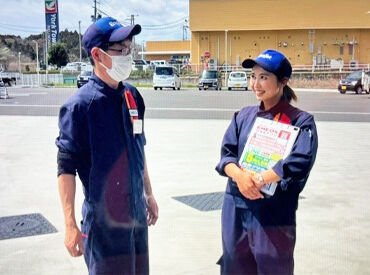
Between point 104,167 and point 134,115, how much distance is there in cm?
35

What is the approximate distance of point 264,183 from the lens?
2852 millimetres

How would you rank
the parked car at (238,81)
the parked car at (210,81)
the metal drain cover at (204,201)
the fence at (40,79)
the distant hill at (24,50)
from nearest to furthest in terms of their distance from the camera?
the metal drain cover at (204,201)
the parked car at (238,81)
the parked car at (210,81)
the fence at (40,79)
the distant hill at (24,50)

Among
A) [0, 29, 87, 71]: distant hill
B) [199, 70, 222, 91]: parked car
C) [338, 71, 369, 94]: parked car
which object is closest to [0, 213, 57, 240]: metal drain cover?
[338, 71, 369, 94]: parked car

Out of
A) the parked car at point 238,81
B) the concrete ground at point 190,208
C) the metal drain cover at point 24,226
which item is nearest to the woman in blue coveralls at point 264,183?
the concrete ground at point 190,208

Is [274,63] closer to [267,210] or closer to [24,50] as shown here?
[267,210]

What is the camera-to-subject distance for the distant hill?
79.4 meters

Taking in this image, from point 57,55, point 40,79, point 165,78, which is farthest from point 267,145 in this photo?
point 57,55

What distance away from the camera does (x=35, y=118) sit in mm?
15820

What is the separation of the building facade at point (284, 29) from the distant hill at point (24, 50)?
→ 3041cm

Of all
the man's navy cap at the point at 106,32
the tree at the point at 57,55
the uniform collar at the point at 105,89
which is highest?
the tree at the point at 57,55

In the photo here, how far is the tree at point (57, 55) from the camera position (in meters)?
67.1

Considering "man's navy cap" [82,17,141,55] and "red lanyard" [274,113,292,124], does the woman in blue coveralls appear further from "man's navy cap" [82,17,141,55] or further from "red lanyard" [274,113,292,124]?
"man's navy cap" [82,17,141,55]

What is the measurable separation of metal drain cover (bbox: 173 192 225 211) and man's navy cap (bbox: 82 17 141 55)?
3387 millimetres

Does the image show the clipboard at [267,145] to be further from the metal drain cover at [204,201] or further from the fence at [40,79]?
the fence at [40,79]
